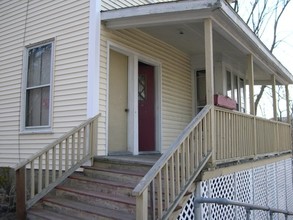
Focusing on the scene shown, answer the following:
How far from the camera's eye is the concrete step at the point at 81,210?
4.89 m

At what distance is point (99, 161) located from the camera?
21.4 feet

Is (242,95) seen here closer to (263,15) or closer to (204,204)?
(204,204)

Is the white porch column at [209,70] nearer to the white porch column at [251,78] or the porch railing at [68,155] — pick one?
the porch railing at [68,155]

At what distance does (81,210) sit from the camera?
527cm

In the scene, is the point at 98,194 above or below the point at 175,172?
below

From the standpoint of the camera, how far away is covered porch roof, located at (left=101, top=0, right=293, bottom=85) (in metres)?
5.82

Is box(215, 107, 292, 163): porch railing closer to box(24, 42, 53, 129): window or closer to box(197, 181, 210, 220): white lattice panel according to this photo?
box(197, 181, 210, 220): white lattice panel

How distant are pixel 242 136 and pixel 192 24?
2.45 meters

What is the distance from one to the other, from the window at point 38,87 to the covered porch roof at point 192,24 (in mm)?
1855

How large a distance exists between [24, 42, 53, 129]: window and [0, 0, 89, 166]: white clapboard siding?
222 mm

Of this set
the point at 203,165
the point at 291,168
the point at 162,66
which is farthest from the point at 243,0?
the point at 203,165

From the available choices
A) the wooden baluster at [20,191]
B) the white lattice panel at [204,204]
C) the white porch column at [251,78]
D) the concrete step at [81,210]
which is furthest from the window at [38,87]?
the white porch column at [251,78]

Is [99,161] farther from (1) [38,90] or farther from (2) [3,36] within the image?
(2) [3,36]

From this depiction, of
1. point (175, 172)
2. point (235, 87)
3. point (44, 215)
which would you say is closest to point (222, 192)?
point (175, 172)
